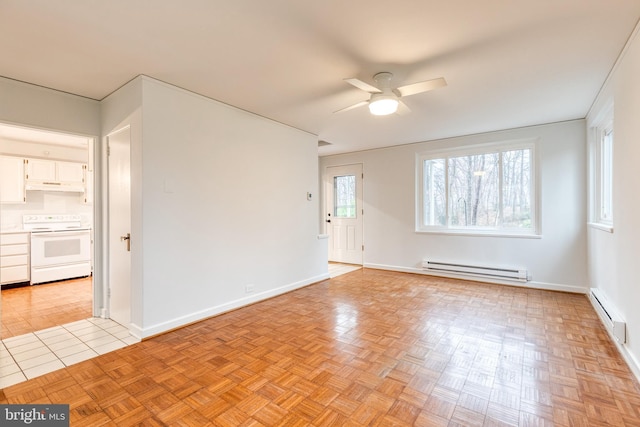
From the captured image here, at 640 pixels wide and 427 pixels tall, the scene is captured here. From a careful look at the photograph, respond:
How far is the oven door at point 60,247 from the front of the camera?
4621 mm

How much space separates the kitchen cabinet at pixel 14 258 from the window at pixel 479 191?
252 inches

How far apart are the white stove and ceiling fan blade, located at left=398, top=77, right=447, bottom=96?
5561 millimetres

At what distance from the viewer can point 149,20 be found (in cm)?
194

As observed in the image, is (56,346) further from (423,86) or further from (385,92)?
(423,86)

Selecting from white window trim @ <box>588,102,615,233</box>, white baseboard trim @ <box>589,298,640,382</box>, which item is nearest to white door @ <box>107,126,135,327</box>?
white baseboard trim @ <box>589,298,640,382</box>

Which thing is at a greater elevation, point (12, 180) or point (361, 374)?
point (12, 180)

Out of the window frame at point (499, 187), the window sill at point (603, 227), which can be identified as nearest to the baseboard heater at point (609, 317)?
the window sill at point (603, 227)

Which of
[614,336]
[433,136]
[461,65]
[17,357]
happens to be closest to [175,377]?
[17,357]

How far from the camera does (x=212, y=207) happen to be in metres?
3.31

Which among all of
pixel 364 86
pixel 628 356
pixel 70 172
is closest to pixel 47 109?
pixel 70 172

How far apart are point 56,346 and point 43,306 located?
1.51 meters

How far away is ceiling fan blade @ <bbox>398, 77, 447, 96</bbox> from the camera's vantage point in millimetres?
2334

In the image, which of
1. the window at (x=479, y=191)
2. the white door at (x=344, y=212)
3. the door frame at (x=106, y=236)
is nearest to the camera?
the door frame at (x=106, y=236)

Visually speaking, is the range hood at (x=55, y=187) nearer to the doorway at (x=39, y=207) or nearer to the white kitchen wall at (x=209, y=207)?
the doorway at (x=39, y=207)
